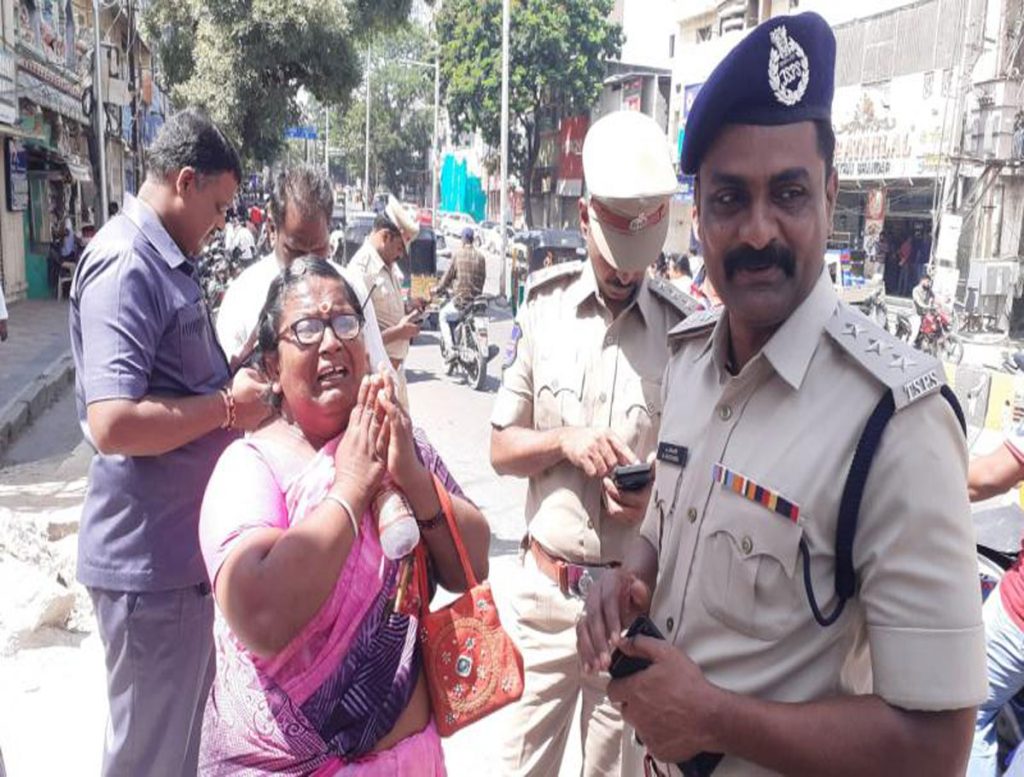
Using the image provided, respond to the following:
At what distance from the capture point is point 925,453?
1202mm

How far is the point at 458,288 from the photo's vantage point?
37.6ft

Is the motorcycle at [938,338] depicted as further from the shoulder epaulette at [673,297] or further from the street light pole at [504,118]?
the shoulder epaulette at [673,297]

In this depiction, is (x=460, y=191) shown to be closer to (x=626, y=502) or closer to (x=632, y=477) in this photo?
(x=626, y=502)

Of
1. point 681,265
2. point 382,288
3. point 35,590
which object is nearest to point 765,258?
point 35,590

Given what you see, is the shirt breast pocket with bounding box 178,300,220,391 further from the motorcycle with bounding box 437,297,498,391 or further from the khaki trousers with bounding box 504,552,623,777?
the motorcycle with bounding box 437,297,498,391

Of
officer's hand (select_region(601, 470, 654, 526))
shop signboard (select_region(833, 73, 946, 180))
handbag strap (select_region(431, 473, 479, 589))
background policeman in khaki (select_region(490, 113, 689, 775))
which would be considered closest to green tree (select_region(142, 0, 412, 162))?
shop signboard (select_region(833, 73, 946, 180))

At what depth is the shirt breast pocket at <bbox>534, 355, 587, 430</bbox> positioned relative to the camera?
2.55 meters

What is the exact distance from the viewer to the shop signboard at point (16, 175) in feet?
52.7

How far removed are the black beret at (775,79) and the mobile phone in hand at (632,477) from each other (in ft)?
2.84

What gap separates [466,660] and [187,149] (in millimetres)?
1647

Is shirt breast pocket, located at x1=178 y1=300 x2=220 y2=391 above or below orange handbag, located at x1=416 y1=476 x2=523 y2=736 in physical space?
above

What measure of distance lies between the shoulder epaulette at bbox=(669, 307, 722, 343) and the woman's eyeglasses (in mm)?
684

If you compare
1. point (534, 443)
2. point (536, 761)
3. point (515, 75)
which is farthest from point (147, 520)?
point (515, 75)

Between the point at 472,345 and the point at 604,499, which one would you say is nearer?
the point at 604,499
